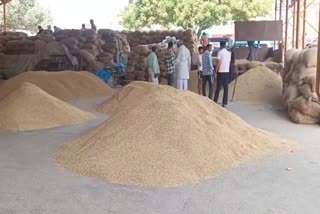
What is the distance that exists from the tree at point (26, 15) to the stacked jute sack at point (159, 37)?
26479 mm

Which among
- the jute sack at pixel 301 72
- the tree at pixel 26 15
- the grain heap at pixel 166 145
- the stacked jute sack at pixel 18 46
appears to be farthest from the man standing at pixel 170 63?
the tree at pixel 26 15

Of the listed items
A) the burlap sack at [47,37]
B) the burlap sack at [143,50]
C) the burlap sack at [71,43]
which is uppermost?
the burlap sack at [47,37]

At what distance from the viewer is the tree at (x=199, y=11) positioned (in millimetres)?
30828

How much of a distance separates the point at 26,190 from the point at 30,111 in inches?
169

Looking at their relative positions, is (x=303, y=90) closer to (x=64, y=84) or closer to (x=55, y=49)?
(x=64, y=84)

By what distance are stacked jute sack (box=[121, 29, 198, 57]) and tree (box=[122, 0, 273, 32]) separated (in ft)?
34.0

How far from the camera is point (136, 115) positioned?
252 inches

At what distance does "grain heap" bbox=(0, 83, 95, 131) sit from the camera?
859cm

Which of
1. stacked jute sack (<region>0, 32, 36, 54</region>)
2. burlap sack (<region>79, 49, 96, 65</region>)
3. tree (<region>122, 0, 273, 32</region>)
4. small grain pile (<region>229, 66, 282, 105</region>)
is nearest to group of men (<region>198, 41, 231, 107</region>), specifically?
small grain pile (<region>229, 66, 282, 105</region>)

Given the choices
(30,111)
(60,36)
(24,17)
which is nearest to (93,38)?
(60,36)

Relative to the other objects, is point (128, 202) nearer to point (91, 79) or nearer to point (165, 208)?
point (165, 208)

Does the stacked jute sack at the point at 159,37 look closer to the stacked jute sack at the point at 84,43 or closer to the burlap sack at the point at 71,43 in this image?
the stacked jute sack at the point at 84,43

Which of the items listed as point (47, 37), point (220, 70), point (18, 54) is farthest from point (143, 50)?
point (220, 70)

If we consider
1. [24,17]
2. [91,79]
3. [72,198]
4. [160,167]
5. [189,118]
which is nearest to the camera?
[72,198]
